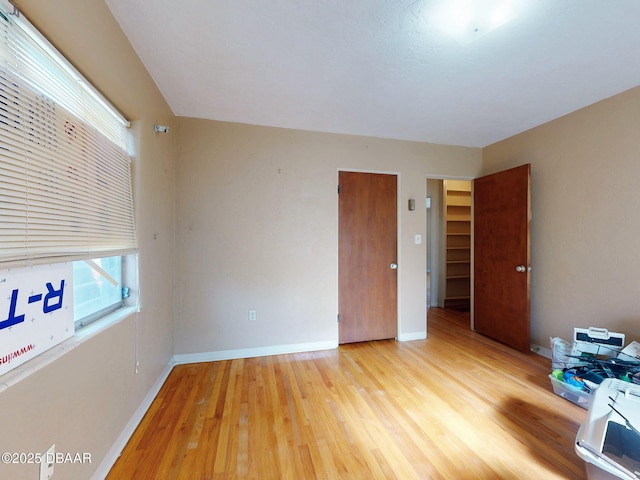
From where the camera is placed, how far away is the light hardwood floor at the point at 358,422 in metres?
1.32

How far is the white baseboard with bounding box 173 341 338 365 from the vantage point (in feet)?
8.09

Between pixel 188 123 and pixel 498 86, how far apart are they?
277 cm

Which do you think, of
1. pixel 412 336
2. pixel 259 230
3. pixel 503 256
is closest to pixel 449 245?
pixel 503 256

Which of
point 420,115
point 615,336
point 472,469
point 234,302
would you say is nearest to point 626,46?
point 420,115

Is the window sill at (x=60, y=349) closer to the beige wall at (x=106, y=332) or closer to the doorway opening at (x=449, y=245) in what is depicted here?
the beige wall at (x=106, y=332)

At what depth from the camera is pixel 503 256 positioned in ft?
9.45

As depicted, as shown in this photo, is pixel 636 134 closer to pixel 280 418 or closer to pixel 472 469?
pixel 472 469

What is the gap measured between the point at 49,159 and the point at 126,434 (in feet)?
5.11

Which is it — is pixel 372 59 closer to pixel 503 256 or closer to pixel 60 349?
pixel 60 349

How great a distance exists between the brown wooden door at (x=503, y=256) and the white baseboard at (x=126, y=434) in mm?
3502

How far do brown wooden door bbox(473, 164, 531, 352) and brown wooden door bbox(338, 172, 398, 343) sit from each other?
115cm

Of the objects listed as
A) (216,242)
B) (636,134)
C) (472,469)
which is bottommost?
(472,469)

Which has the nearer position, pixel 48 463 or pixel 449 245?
pixel 48 463

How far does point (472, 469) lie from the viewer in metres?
1.32
